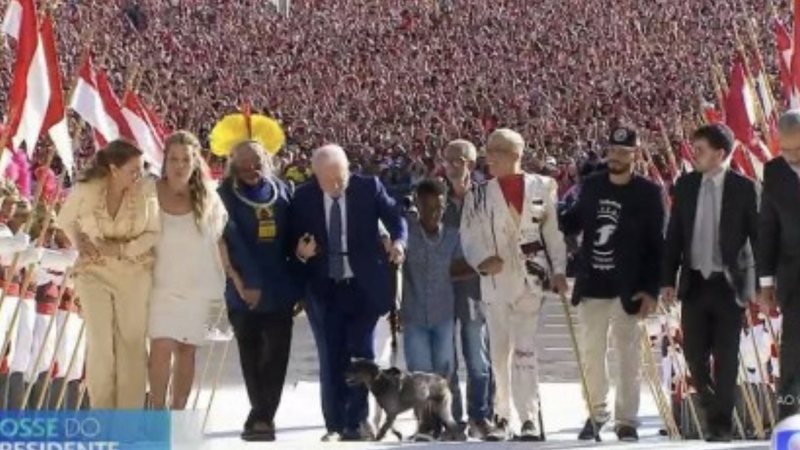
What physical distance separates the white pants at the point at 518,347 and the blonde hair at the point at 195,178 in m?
1.96

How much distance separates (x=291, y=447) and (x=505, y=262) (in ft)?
6.05

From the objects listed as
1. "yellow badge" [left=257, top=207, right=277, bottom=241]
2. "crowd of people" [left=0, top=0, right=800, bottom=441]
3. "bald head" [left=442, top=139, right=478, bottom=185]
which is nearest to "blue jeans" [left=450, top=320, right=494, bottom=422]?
"crowd of people" [left=0, top=0, right=800, bottom=441]

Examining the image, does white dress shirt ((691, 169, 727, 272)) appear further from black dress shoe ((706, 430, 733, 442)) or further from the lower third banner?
the lower third banner

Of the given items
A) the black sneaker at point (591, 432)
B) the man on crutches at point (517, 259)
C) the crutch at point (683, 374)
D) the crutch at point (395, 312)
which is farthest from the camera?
the crutch at point (683, 374)

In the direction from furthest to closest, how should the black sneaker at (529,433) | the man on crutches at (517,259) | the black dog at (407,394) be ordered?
the black dog at (407,394), the man on crutches at (517,259), the black sneaker at (529,433)

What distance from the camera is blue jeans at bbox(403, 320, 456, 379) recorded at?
15.1 m

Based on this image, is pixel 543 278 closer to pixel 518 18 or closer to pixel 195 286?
pixel 195 286

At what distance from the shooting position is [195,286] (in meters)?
12.6

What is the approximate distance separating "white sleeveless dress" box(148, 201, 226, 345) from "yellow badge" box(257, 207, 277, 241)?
1.31 m

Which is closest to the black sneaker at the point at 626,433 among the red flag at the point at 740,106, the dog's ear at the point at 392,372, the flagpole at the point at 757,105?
the dog's ear at the point at 392,372

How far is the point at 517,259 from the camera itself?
547 inches

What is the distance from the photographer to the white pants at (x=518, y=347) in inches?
541

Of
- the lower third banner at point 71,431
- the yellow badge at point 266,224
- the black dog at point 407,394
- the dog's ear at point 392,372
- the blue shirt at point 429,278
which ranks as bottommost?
the lower third banner at point 71,431

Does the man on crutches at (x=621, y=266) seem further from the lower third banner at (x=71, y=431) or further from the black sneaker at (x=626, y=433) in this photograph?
the lower third banner at (x=71, y=431)
